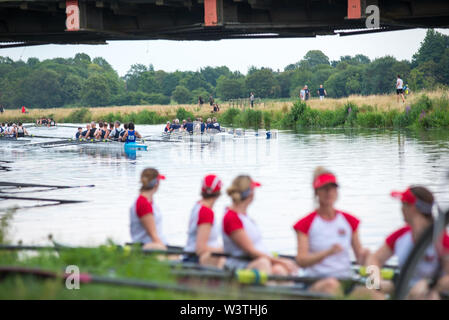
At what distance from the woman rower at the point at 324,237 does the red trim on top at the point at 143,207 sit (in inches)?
81.1

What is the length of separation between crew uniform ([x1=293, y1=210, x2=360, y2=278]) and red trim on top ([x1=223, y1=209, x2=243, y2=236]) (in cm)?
63

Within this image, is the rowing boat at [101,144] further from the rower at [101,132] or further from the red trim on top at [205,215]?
the red trim on top at [205,215]

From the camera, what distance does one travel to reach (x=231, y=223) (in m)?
6.33

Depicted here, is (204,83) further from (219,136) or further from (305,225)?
(305,225)

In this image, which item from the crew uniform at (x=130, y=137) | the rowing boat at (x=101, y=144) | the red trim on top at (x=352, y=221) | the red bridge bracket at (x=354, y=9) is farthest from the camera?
the rowing boat at (x=101, y=144)

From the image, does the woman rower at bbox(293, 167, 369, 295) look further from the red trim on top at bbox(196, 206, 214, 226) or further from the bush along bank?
the bush along bank

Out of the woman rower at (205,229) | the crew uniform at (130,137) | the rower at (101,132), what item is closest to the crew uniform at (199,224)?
the woman rower at (205,229)

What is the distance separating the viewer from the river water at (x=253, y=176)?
11500mm

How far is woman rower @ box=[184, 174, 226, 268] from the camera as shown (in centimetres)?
667

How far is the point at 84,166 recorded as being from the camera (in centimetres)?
2488

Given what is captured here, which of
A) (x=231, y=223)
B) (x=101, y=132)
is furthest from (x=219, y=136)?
(x=231, y=223)
